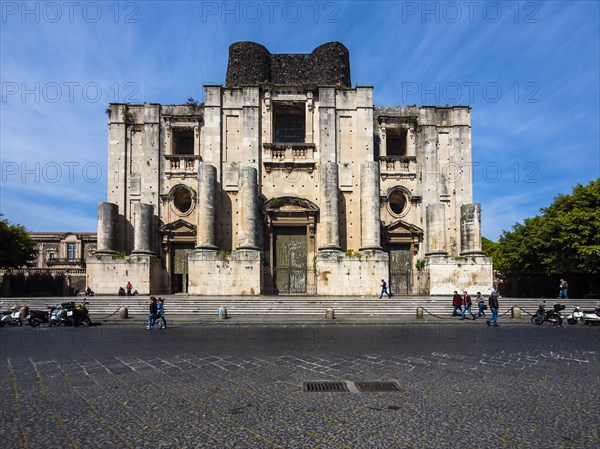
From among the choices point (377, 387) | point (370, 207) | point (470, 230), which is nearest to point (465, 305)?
point (370, 207)

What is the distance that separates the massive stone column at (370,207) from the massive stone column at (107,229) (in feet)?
50.0

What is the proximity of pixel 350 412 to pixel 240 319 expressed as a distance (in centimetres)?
1401

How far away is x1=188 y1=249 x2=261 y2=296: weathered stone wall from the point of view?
26.5 meters

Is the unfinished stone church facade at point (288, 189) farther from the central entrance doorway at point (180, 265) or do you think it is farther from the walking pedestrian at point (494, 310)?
the walking pedestrian at point (494, 310)

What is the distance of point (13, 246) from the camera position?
122 ft

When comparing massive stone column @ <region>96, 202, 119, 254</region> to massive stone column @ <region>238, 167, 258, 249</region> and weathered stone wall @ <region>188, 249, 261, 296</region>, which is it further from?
massive stone column @ <region>238, 167, 258, 249</region>

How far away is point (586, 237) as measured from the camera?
99.9ft

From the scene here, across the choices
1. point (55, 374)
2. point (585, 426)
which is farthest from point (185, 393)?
point (585, 426)

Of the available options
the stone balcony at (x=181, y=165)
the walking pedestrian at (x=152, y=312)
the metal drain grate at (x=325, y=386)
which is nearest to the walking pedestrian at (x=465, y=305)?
the walking pedestrian at (x=152, y=312)

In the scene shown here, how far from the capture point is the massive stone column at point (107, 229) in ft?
93.0

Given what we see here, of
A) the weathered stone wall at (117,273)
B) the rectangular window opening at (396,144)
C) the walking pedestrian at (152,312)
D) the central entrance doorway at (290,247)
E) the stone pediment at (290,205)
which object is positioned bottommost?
the walking pedestrian at (152,312)

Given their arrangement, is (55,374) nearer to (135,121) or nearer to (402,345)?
(402,345)

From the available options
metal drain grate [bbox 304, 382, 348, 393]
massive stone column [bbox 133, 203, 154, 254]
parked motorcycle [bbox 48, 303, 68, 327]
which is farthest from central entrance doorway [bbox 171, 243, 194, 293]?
metal drain grate [bbox 304, 382, 348, 393]

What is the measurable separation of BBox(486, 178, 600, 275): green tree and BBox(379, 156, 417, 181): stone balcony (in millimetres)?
10851
